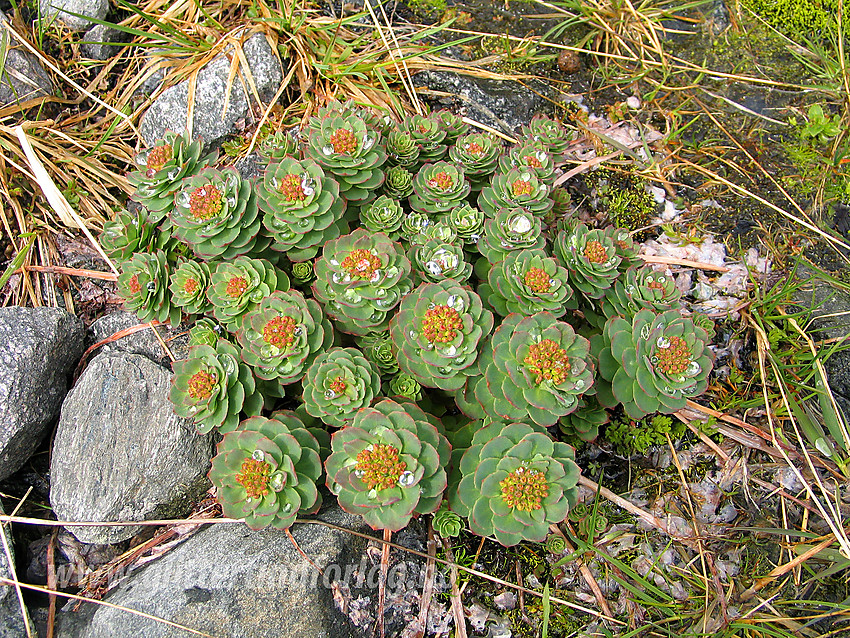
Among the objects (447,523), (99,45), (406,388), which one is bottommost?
(447,523)

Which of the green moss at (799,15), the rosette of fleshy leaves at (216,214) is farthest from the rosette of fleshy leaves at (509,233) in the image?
the green moss at (799,15)

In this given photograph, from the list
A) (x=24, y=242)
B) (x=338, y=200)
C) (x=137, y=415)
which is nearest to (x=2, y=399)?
(x=137, y=415)

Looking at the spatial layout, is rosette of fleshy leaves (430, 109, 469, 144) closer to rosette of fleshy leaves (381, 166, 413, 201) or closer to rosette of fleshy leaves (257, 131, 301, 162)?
rosette of fleshy leaves (381, 166, 413, 201)

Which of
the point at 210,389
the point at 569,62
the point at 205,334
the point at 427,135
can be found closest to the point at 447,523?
the point at 210,389

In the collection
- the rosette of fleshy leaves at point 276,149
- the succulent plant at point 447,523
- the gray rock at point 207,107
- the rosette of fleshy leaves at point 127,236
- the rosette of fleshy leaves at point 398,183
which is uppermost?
the gray rock at point 207,107

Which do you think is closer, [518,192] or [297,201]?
[297,201]

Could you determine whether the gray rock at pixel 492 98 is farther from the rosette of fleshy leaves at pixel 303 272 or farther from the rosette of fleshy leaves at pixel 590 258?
the rosette of fleshy leaves at pixel 303 272

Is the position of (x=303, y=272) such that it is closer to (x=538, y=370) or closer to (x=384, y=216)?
(x=384, y=216)
